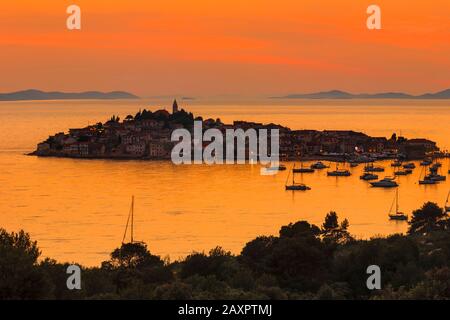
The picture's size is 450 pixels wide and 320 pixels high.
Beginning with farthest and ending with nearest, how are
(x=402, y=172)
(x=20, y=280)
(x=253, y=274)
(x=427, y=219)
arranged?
(x=402, y=172), (x=427, y=219), (x=253, y=274), (x=20, y=280)

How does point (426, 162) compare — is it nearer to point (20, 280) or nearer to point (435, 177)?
point (435, 177)

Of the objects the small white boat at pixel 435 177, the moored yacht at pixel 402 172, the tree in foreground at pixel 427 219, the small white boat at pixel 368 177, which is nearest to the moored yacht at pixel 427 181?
the small white boat at pixel 435 177

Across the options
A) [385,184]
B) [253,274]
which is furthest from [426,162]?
[253,274]

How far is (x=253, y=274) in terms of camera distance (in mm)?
9008

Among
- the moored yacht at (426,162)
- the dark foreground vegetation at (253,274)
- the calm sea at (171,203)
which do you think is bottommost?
the calm sea at (171,203)

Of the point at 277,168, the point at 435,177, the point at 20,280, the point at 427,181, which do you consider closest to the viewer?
the point at 20,280

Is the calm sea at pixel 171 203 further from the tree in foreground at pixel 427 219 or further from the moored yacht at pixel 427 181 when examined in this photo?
the tree in foreground at pixel 427 219

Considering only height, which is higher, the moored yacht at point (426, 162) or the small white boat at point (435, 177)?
the moored yacht at point (426, 162)

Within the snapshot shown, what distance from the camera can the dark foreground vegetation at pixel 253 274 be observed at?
6.65 m

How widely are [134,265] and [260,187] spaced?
1713cm

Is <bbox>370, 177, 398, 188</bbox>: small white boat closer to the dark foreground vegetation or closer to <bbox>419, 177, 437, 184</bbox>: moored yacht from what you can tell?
<bbox>419, 177, 437, 184</bbox>: moored yacht

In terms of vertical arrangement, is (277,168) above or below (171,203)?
above

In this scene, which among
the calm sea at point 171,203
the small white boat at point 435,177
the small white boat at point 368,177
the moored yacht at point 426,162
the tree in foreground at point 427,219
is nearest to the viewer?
the tree in foreground at point 427,219
